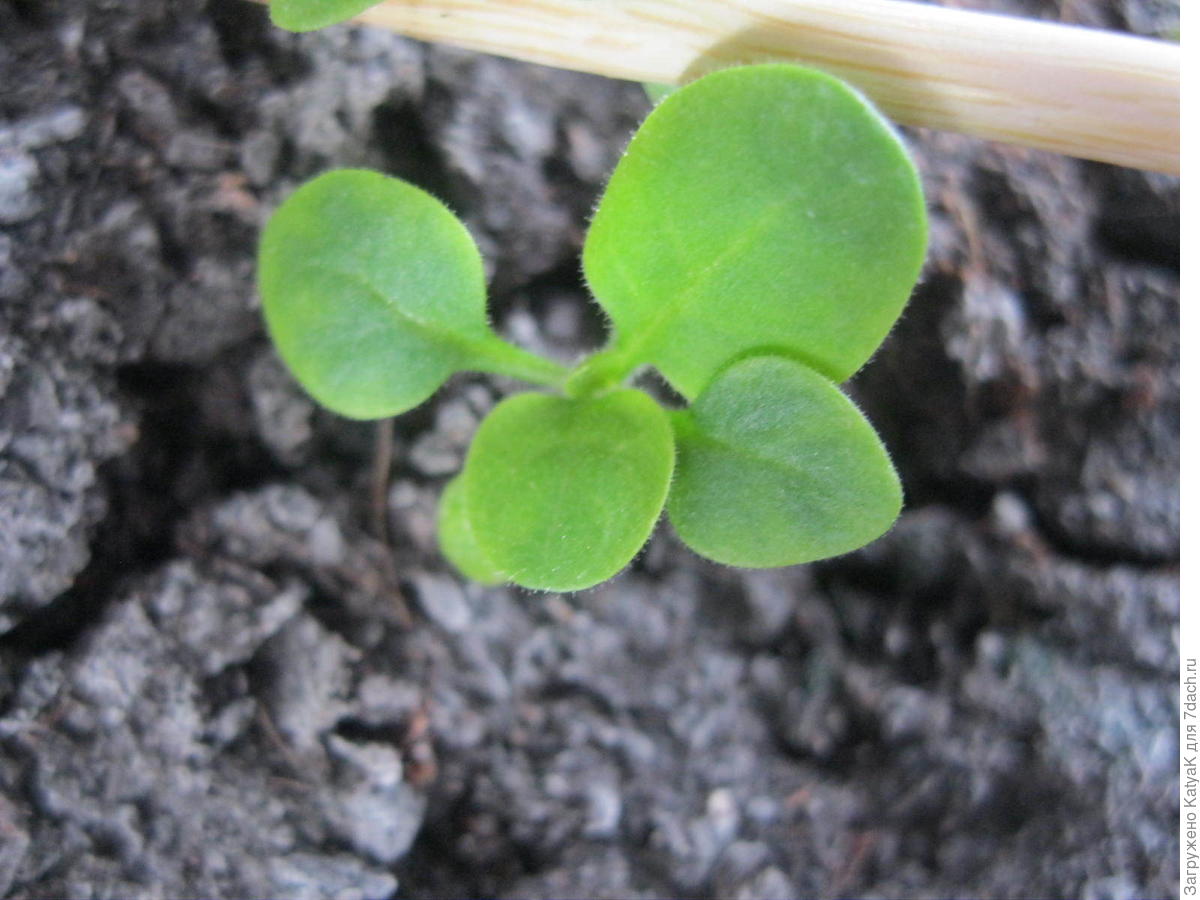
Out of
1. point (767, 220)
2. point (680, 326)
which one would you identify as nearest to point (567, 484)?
point (680, 326)

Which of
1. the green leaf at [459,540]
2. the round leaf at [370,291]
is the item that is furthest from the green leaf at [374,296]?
the green leaf at [459,540]

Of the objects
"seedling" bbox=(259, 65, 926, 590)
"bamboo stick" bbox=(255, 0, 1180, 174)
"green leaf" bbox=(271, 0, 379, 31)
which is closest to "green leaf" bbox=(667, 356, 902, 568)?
"seedling" bbox=(259, 65, 926, 590)

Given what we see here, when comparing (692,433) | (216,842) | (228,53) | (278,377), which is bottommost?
(216,842)

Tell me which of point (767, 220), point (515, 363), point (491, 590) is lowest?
point (491, 590)

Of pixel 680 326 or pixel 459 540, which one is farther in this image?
pixel 459 540

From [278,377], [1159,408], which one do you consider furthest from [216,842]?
[1159,408]

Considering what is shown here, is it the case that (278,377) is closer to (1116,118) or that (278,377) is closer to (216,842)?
(216,842)

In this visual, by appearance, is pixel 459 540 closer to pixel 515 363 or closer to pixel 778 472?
pixel 515 363

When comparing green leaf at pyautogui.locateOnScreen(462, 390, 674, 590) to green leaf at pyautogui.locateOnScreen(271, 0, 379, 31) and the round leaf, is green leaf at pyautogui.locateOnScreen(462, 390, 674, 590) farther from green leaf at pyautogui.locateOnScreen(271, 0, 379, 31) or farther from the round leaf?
green leaf at pyautogui.locateOnScreen(271, 0, 379, 31)
